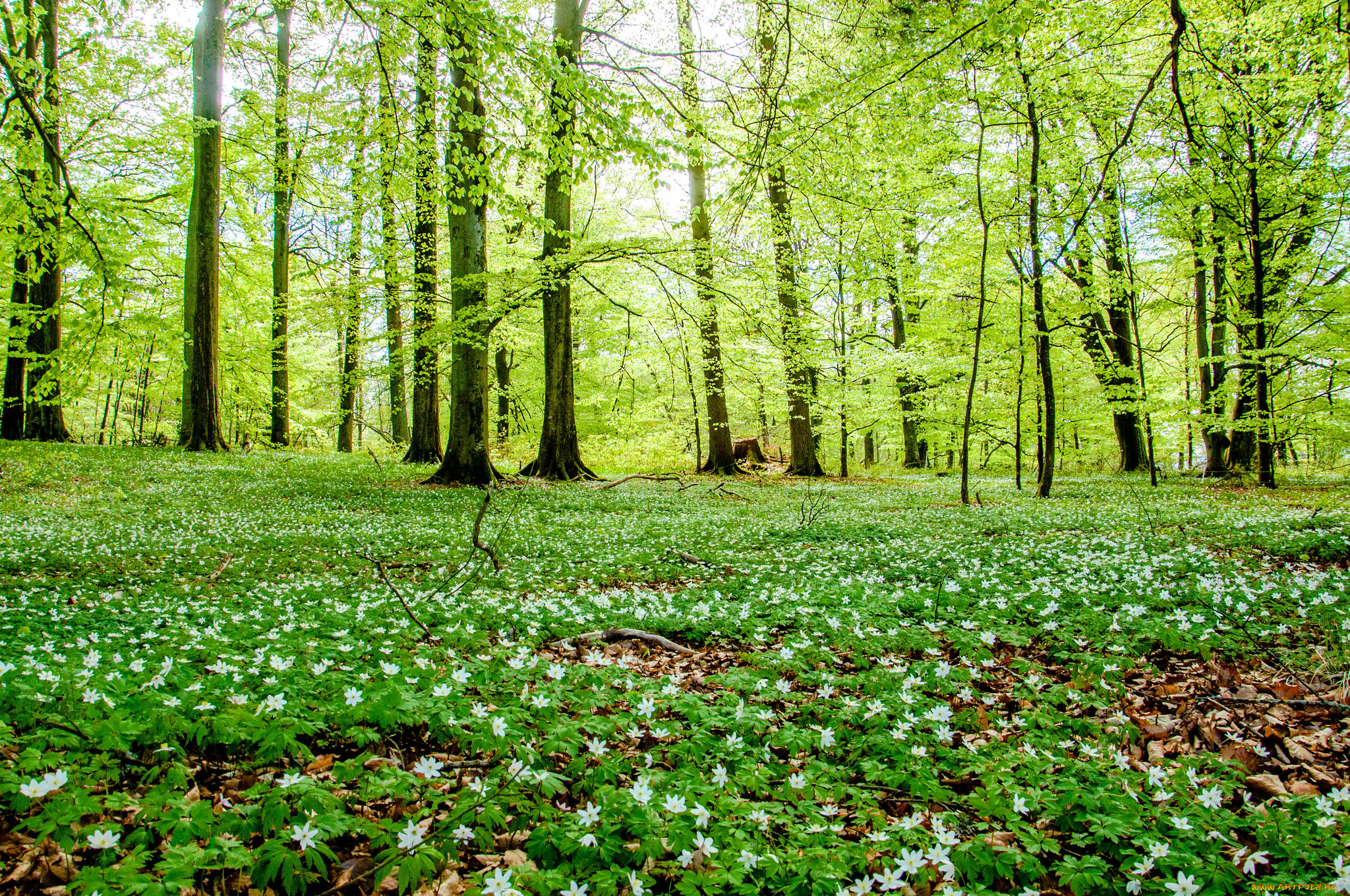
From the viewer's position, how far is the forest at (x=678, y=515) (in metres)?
2.26

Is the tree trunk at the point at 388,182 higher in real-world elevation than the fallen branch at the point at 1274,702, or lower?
higher

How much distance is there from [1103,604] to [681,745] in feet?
13.7

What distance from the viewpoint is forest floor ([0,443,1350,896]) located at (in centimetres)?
206

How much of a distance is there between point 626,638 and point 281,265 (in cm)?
2176

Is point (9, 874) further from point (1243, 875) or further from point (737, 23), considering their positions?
point (737, 23)

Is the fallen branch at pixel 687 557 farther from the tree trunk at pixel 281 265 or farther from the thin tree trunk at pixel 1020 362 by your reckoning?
the tree trunk at pixel 281 265

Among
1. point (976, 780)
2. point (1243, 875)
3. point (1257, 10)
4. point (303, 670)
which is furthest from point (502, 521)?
point (1257, 10)

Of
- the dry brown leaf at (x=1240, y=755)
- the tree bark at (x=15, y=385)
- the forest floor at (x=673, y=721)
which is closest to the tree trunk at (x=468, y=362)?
the forest floor at (x=673, y=721)

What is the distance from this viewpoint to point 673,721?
3109 mm

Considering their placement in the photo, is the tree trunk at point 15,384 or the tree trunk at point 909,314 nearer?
the tree trunk at point 15,384

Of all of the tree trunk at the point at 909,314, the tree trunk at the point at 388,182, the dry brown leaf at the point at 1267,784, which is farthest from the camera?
the tree trunk at the point at 909,314

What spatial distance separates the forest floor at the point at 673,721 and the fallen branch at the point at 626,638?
0.04 meters

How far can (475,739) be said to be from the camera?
8.73ft

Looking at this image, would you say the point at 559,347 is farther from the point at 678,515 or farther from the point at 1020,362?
the point at 1020,362
